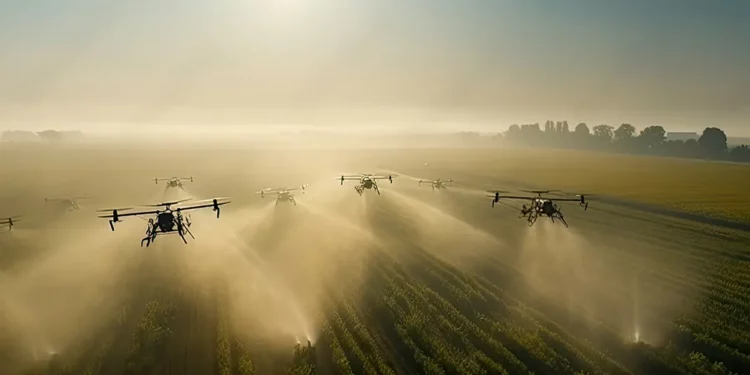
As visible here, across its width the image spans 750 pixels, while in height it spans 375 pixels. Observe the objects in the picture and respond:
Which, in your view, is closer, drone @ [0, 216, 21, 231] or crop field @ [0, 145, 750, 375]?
crop field @ [0, 145, 750, 375]

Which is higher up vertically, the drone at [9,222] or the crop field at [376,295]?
the drone at [9,222]

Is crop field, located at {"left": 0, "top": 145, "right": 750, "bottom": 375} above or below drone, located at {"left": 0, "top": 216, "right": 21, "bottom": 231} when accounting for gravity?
below

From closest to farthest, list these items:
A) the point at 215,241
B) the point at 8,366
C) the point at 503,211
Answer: the point at 8,366 < the point at 215,241 < the point at 503,211

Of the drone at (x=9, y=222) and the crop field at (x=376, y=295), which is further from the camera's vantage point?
the drone at (x=9, y=222)

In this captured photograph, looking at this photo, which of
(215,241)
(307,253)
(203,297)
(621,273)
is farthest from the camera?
(215,241)

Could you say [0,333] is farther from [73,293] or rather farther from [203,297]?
[203,297]

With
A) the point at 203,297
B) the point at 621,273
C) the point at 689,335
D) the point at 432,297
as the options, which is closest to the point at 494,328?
the point at 432,297

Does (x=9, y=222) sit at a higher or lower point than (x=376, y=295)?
higher

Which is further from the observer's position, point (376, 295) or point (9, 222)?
point (9, 222)
